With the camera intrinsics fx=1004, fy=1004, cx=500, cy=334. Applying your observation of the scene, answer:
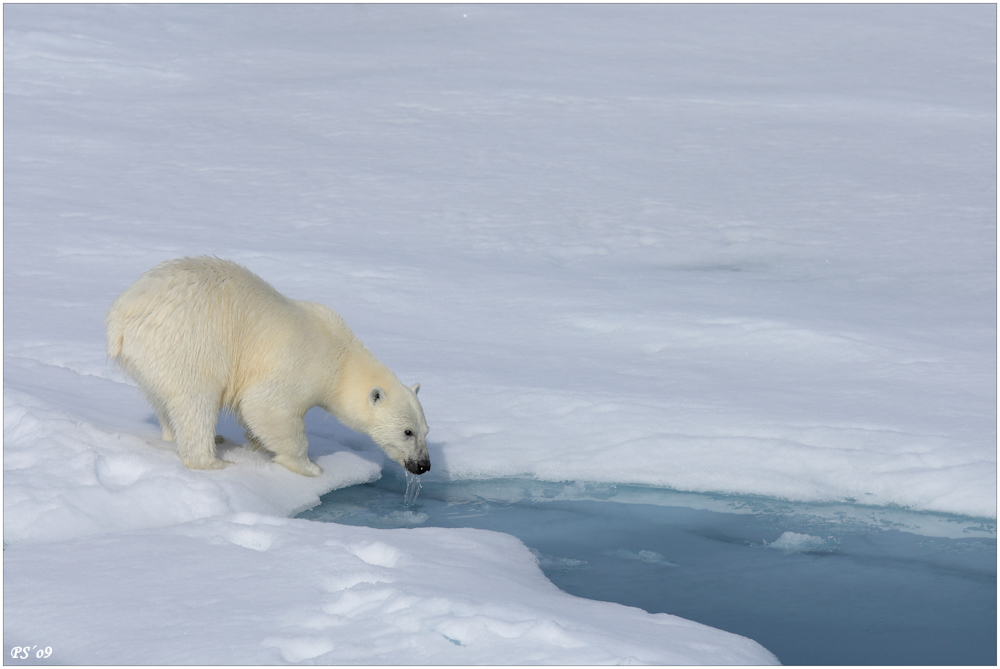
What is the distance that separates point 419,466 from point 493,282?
115 inches

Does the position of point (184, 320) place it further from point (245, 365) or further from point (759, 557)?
point (759, 557)

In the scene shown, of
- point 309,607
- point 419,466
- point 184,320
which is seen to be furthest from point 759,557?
point 184,320

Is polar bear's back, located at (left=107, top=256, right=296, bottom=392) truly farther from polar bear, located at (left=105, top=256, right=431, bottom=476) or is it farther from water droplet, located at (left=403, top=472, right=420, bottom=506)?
water droplet, located at (left=403, top=472, right=420, bottom=506)

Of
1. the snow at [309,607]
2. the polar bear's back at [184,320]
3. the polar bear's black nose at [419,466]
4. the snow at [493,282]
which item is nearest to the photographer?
the snow at [309,607]

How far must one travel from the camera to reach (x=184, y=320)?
3.56 m

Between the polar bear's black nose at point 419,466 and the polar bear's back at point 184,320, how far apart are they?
30.1 inches

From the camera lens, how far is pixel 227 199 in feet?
28.0

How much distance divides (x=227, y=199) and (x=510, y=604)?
6657mm

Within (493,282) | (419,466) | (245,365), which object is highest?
(493,282)

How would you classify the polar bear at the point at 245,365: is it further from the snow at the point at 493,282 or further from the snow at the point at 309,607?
the snow at the point at 309,607

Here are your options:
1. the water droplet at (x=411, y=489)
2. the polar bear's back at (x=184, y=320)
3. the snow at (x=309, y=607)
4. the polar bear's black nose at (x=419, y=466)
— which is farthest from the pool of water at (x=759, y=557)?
the polar bear's back at (x=184, y=320)

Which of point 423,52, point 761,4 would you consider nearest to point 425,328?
point 423,52

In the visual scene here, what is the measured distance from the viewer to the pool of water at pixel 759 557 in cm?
294

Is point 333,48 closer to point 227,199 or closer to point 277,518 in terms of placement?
point 227,199
